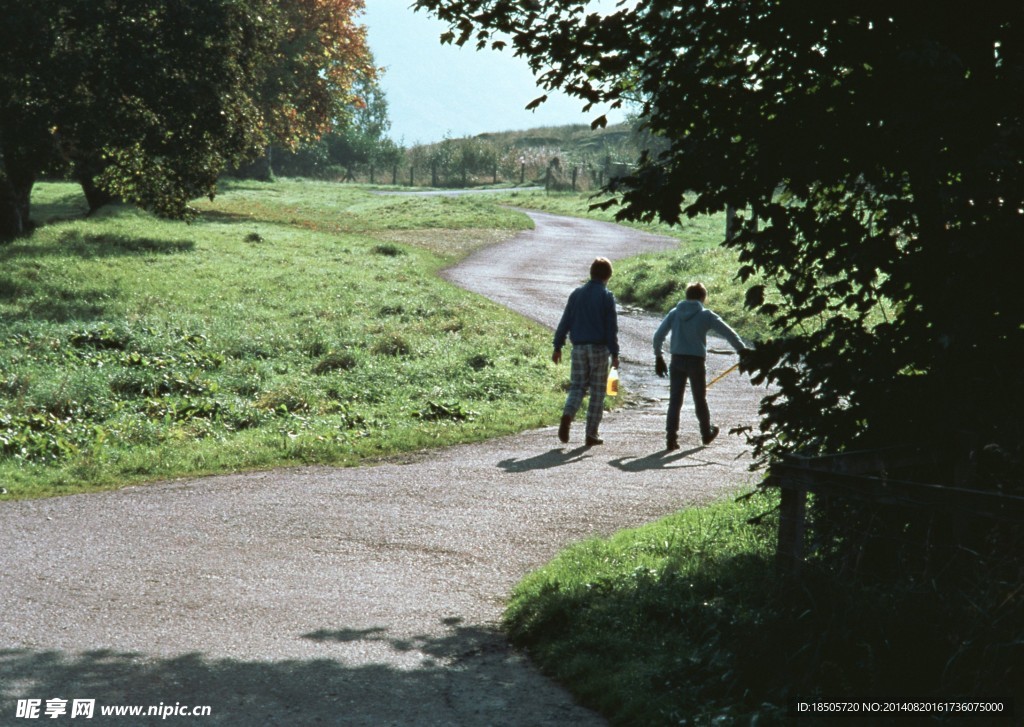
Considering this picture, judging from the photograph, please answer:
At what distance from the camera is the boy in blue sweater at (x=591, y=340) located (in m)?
13.3

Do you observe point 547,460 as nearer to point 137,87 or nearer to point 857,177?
point 857,177

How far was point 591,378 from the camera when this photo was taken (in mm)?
13578

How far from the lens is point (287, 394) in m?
15.6

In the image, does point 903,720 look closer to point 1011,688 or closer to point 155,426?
point 1011,688

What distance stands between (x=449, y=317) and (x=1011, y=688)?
19.7 metres

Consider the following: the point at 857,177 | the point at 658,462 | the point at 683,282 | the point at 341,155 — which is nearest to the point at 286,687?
the point at 857,177

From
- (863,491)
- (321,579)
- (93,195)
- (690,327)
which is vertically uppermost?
(93,195)

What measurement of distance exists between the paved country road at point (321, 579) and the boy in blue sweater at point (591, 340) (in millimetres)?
489

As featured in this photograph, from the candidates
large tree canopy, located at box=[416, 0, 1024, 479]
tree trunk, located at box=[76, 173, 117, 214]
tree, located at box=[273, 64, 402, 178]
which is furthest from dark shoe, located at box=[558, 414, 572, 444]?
tree, located at box=[273, 64, 402, 178]

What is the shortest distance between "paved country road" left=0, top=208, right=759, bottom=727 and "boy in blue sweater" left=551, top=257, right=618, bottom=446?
1.60 feet

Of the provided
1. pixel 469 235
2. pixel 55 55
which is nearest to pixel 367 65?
pixel 469 235

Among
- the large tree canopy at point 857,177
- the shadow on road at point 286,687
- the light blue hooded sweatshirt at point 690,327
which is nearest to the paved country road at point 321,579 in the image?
the shadow on road at point 286,687

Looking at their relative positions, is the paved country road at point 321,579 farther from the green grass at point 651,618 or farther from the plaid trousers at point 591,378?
the plaid trousers at point 591,378

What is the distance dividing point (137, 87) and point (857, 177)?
66.8ft
